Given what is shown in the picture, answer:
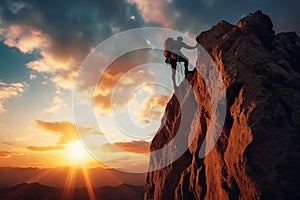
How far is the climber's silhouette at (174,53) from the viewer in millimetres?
26953

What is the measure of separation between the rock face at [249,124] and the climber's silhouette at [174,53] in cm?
415

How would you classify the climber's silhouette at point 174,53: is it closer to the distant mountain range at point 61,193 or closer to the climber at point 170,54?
the climber at point 170,54

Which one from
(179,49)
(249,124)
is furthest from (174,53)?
(249,124)

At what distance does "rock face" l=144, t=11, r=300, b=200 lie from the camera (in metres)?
12.5

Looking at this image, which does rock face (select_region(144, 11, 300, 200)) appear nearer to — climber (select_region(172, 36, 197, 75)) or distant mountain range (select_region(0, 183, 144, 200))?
climber (select_region(172, 36, 197, 75))

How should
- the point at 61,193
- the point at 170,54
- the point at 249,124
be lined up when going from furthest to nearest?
the point at 61,193
the point at 170,54
the point at 249,124

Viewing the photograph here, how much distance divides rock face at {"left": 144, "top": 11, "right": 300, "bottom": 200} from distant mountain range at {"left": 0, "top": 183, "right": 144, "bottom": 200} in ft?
274

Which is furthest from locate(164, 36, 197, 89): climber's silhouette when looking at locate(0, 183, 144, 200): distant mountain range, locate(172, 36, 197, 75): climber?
locate(0, 183, 144, 200): distant mountain range

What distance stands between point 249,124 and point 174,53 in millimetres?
15427

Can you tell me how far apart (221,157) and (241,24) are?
10.00m

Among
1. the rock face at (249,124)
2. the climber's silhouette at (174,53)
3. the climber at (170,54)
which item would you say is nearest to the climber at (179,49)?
the climber's silhouette at (174,53)

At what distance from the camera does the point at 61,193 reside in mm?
109000

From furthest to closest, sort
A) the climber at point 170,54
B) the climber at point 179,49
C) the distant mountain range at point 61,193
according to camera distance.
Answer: the distant mountain range at point 61,193, the climber at point 170,54, the climber at point 179,49

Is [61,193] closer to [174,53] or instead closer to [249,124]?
[174,53]
